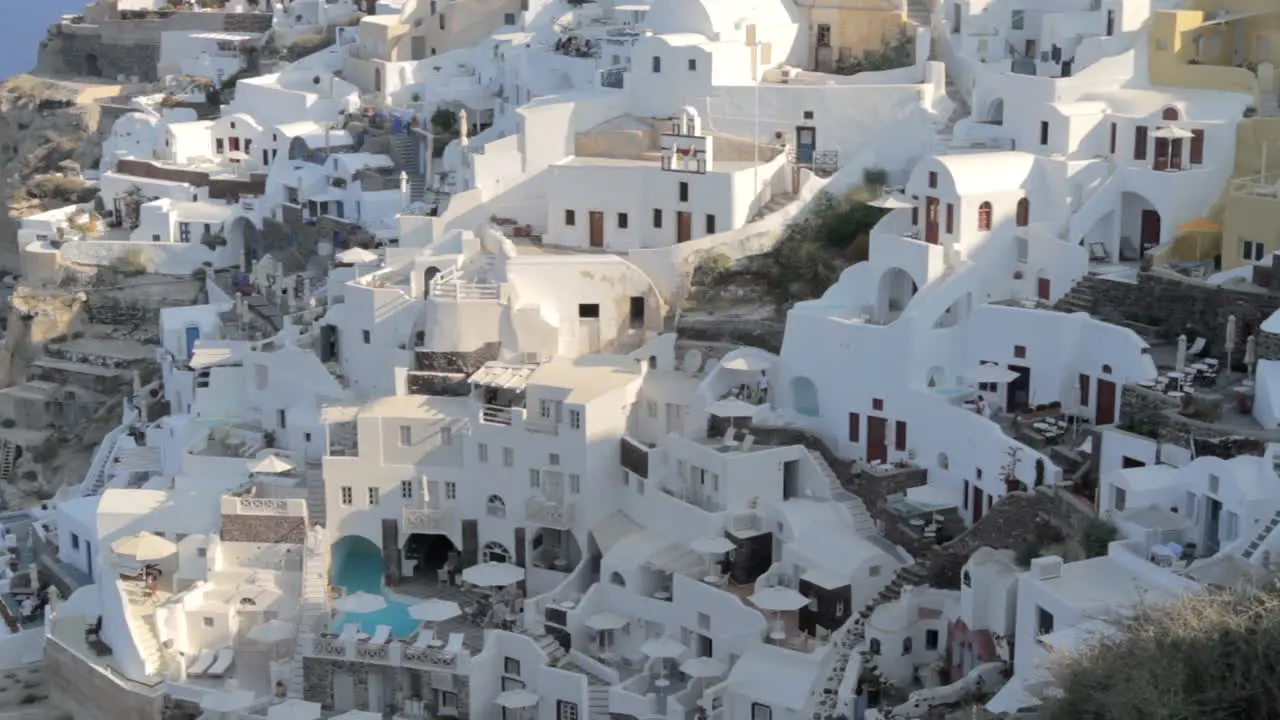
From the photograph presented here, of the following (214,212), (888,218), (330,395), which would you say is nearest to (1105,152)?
(888,218)

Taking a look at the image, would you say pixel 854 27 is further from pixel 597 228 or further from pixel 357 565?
pixel 357 565

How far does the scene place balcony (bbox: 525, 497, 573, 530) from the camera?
4644 cm

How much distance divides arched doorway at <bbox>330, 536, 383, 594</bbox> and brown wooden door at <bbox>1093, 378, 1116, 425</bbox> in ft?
49.1

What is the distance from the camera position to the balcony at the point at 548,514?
4644 centimetres

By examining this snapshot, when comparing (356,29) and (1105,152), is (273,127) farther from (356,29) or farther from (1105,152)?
(1105,152)

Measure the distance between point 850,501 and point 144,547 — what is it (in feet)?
48.2

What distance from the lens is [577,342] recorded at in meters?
50.4

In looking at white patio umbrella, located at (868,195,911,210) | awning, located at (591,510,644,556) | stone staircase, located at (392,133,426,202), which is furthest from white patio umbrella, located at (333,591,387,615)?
stone staircase, located at (392,133,426,202)

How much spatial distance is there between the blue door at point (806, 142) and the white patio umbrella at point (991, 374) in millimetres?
10823

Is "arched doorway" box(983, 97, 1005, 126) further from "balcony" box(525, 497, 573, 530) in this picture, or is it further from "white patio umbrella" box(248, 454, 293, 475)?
"white patio umbrella" box(248, 454, 293, 475)

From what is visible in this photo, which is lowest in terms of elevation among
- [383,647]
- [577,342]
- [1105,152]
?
[383,647]

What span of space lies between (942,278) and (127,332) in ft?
91.4

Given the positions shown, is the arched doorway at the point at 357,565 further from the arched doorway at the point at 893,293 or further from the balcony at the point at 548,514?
the arched doorway at the point at 893,293

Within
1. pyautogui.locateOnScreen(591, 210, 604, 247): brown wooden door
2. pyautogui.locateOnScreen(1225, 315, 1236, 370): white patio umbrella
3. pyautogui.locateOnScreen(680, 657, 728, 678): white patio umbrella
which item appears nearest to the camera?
pyautogui.locateOnScreen(680, 657, 728, 678): white patio umbrella
